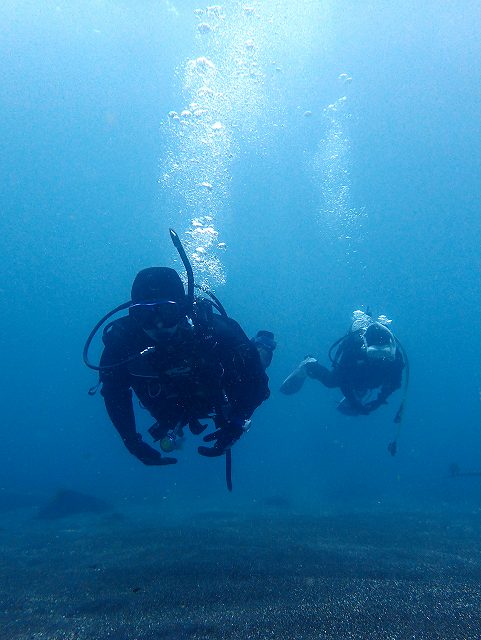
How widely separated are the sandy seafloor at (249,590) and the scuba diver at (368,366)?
170 inches

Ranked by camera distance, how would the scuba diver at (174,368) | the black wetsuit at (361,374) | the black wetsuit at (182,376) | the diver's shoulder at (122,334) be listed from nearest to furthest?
the scuba diver at (174,368) → the black wetsuit at (182,376) → the diver's shoulder at (122,334) → the black wetsuit at (361,374)

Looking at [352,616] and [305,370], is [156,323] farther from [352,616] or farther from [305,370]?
[305,370]

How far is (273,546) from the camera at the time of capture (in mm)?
6344

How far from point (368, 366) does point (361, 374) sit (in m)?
0.42

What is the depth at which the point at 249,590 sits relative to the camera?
382cm

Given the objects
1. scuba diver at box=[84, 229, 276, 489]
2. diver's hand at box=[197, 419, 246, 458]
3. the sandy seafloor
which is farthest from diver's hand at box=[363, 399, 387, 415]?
diver's hand at box=[197, 419, 246, 458]

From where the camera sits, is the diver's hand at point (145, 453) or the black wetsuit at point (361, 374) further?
the black wetsuit at point (361, 374)

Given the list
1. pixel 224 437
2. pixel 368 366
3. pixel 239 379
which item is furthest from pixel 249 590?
pixel 368 366

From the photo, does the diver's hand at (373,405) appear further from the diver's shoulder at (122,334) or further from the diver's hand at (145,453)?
the diver's shoulder at (122,334)

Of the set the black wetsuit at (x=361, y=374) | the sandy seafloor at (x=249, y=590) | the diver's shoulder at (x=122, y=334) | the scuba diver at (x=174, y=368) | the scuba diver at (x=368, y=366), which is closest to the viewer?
the sandy seafloor at (x=249, y=590)

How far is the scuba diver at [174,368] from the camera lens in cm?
466

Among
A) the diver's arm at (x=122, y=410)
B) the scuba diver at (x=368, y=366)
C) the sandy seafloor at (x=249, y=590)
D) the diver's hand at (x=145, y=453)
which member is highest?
the scuba diver at (x=368, y=366)

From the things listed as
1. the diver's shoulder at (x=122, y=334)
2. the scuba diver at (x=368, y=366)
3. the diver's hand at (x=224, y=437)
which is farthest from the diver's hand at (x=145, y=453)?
the scuba diver at (x=368, y=366)

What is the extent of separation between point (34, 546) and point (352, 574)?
24.9 ft
